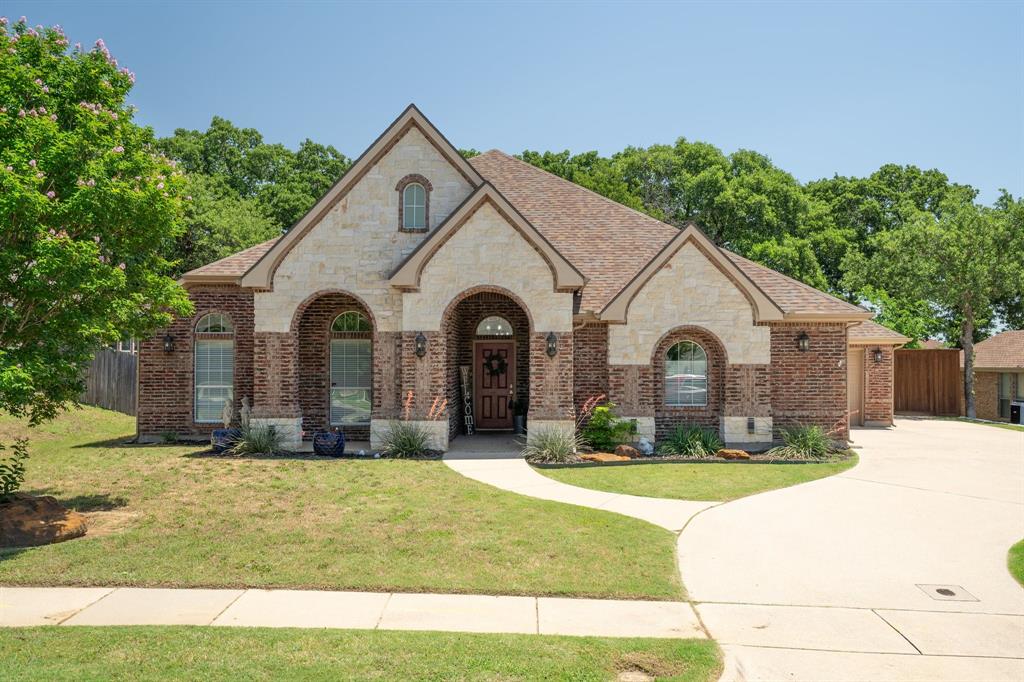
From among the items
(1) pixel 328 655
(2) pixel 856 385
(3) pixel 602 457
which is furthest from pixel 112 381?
(2) pixel 856 385

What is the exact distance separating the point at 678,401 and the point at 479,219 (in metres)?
6.89

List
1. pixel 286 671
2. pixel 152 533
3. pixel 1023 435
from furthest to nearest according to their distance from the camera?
pixel 1023 435 → pixel 152 533 → pixel 286 671

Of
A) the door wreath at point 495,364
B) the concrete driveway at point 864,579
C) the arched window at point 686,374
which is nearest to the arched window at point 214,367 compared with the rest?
the door wreath at point 495,364

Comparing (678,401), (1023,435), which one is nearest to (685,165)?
(1023,435)

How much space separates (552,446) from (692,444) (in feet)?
11.5

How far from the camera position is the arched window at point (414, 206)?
16031 mm

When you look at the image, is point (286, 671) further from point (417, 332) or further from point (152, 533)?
point (417, 332)

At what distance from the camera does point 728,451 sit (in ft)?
48.5

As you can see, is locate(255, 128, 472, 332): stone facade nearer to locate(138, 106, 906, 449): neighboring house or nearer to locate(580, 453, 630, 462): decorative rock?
locate(138, 106, 906, 449): neighboring house

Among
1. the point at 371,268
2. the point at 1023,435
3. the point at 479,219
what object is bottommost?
the point at 1023,435

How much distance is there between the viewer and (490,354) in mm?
18531

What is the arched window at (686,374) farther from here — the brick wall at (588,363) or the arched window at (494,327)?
the arched window at (494,327)

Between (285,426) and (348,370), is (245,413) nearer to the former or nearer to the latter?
(285,426)

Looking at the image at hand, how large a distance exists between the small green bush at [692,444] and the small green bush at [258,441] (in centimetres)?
919
